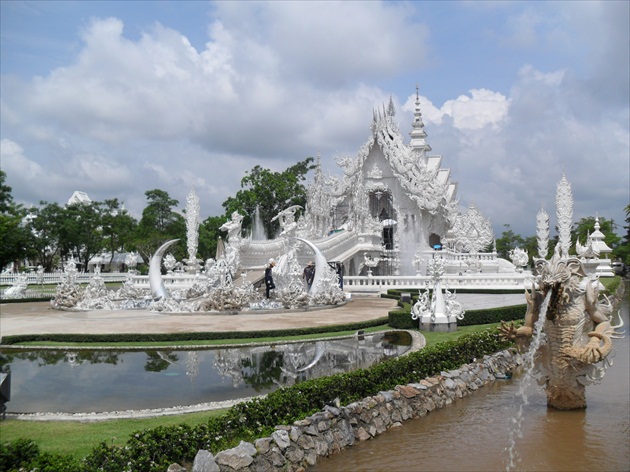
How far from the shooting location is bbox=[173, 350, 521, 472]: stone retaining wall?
19.6 ft

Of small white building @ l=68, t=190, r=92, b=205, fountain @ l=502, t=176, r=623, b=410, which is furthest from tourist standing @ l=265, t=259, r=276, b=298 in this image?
small white building @ l=68, t=190, r=92, b=205

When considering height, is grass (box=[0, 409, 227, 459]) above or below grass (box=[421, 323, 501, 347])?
below

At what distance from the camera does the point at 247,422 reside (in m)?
6.71

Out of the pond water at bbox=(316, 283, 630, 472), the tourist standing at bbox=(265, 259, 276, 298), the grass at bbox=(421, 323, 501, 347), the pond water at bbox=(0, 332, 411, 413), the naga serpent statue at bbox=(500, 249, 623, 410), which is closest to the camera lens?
the pond water at bbox=(316, 283, 630, 472)

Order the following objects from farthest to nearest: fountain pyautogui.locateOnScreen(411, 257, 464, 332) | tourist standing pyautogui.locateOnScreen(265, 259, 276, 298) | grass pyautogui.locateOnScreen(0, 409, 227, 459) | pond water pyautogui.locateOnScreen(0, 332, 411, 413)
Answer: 1. tourist standing pyautogui.locateOnScreen(265, 259, 276, 298)
2. fountain pyautogui.locateOnScreen(411, 257, 464, 332)
3. pond water pyautogui.locateOnScreen(0, 332, 411, 413)
4. grass pyautogui.locateOnScreen(0, 409, 227, 459)

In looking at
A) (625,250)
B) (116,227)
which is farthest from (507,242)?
(116,227)

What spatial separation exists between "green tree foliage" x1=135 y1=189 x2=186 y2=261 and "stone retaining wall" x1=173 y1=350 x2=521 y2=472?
4274 cm

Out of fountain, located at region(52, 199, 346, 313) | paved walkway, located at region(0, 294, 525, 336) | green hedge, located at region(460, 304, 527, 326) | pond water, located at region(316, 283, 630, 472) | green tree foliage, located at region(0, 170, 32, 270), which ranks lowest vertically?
pond water, located at region(316, 283, 630, 472)

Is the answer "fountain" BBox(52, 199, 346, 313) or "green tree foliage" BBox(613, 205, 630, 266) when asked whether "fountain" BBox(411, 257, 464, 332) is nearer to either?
"fountain" BBox(52, 199, 346, 313)

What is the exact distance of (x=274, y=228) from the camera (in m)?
49.3

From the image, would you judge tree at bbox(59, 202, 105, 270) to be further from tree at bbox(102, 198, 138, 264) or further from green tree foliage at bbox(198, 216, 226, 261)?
green tree foliage at bbox(198, 216, 226, 261)

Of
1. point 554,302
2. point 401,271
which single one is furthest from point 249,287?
point 401,271

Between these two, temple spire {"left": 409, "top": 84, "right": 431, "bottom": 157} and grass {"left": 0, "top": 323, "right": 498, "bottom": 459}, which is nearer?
grass {"left": 0, "top": 323, "right": 498, "bottom": 459}

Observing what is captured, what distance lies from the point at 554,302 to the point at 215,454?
16.1 feet
